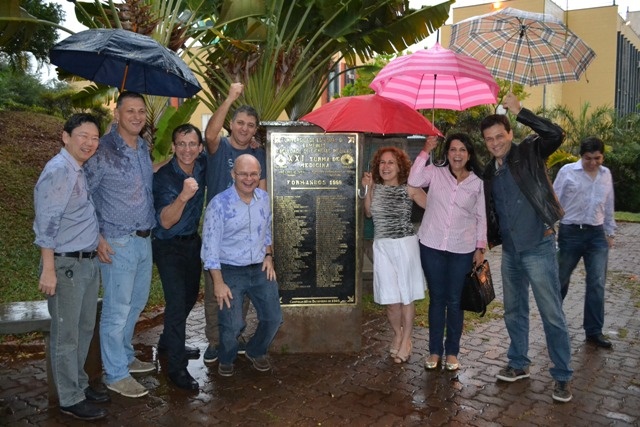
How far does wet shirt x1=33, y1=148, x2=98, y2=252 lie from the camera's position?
12.4 ft

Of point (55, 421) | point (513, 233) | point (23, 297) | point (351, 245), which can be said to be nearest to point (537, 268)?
point (513, 233)

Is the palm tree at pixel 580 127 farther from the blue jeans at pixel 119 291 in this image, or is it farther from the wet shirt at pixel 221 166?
the blue jeans at pixel 119 291

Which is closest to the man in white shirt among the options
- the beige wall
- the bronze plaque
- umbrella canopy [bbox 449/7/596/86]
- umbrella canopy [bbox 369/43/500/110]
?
umbrella canopy [bbox 449/7/596/86]

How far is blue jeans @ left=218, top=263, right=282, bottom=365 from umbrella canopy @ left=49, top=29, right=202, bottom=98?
160 centimetres

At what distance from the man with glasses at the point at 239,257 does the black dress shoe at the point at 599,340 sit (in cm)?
340

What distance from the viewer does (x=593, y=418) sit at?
4316 millimetres

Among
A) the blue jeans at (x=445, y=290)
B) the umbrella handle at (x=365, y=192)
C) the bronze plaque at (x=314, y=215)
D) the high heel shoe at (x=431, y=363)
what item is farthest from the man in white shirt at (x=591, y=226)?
the bronze plaque at (x=314, y=215)

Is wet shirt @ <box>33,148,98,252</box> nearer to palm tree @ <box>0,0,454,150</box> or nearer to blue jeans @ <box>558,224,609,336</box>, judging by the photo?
palm tree @ <box>0,0,454,150</box>

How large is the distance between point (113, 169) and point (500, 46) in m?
3.43

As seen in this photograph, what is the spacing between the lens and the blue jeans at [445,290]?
4.98m

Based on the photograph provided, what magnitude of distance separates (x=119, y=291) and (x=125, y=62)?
1.94m

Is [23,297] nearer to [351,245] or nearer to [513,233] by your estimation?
[351,245]

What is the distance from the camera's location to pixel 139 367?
5105 millimetres

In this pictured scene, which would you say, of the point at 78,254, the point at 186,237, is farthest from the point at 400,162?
the point at 78,254
